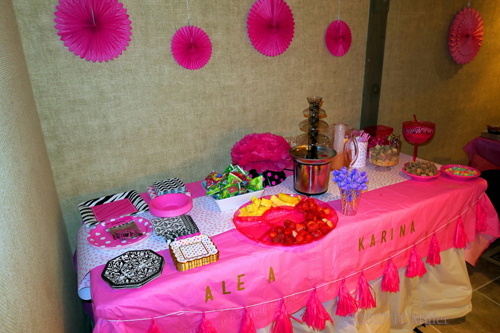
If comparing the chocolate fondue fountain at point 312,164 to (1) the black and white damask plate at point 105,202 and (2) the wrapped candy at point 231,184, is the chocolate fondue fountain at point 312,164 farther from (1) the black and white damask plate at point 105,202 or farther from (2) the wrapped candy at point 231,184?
(1) the black and white damask plate at point 105,202

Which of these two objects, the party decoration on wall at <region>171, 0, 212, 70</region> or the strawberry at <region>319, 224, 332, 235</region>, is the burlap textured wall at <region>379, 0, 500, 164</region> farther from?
the strawberry at <region>319, 224, 332, 235</region>

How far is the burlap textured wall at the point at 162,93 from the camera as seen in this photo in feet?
4.40

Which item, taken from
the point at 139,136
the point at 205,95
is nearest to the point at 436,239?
the point at 205,95

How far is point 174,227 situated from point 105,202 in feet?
1.41

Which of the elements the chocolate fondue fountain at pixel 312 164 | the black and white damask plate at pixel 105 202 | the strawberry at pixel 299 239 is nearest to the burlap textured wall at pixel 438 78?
the chocolate fondue fountain at pixel 312 164

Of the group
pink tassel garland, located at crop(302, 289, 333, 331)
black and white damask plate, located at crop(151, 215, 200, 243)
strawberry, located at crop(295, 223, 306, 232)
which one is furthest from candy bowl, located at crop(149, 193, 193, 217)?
pink tassel garland, located at crop(302, 289, 333, 331)

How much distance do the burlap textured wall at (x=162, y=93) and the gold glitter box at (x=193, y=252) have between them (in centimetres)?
66

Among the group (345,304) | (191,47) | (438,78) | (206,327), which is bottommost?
(345,304)

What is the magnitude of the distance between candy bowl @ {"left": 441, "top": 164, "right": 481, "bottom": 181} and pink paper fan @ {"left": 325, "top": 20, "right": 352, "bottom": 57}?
912mm

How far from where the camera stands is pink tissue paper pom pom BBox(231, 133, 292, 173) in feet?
4.85

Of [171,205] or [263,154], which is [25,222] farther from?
[263,154]

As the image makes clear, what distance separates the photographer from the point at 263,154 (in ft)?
4.81

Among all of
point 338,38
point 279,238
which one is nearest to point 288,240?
point 279,238

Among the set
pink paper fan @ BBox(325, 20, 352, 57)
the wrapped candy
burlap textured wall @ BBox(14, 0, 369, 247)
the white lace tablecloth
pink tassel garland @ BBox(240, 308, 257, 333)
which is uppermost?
pink paper fan @ BBox(325, 20, 352, 57)
